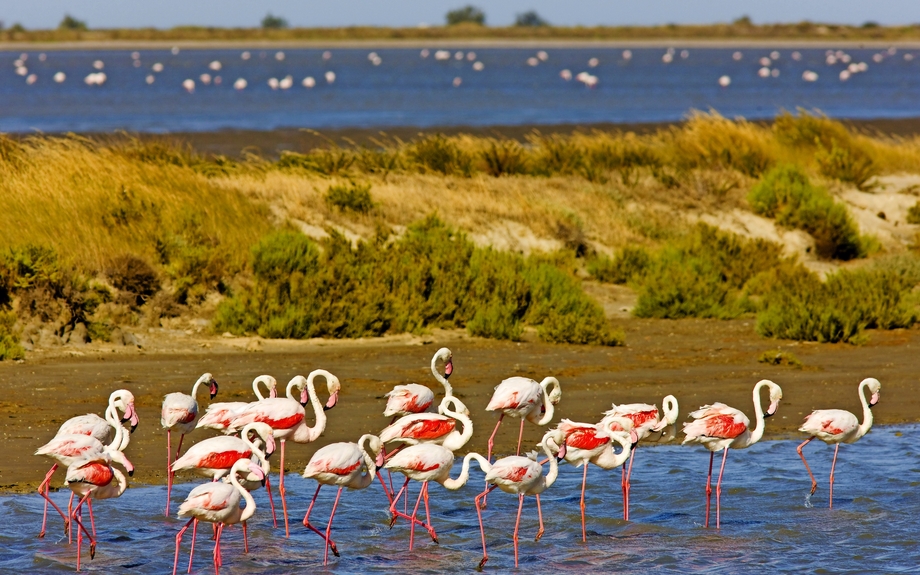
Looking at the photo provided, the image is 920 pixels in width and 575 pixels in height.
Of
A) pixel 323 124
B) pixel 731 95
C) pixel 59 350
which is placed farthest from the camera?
pixel 731 95

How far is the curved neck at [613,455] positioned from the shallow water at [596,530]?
553mm

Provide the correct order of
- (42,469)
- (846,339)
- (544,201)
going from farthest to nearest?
(544,201) → (846,339) → (42,469)

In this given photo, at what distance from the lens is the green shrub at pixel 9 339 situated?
11539mm

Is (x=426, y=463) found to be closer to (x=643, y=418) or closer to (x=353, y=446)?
(x=353, y=446)

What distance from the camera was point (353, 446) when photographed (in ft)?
24.9

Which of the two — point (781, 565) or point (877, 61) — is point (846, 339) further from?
point (877, 61)

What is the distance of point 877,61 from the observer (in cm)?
9575

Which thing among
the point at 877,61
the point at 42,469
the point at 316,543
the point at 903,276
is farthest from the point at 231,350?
the point at 877,61

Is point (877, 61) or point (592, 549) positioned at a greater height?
point (877, 61)

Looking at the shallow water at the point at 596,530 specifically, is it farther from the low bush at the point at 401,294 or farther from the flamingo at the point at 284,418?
the low bush at the point at 401,294

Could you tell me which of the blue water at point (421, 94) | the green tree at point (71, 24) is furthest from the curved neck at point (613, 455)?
the green tree at point (71, 24)

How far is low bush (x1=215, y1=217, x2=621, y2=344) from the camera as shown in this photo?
13.3 m

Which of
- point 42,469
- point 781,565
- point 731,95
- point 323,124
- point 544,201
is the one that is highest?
point 731,95

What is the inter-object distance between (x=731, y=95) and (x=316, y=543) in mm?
52384
